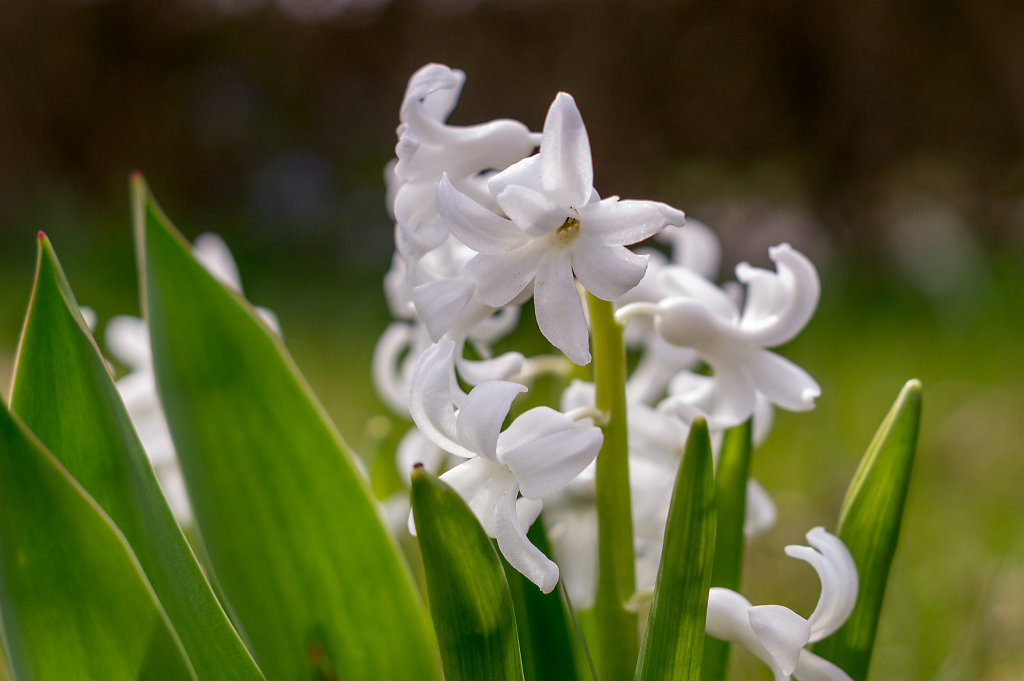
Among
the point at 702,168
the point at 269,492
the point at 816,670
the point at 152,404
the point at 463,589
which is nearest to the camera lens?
the point at 463,589

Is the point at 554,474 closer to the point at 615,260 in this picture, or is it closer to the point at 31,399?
the point at 615,260

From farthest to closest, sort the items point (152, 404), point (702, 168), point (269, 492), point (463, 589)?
point (702, 168)
point (152, 404)
point (269, 492)
point (463, 589)

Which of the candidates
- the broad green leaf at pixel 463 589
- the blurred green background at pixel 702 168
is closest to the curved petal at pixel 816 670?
the broad green leaf at pixel 463 589

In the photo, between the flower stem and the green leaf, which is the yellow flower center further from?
the green leaf

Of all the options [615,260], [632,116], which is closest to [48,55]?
[632,116]

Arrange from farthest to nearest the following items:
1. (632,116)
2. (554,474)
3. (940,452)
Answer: (632,116)
(940,452)
(554,474)

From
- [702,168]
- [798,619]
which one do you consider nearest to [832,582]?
[798,619]

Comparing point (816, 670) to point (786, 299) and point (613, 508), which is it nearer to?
point (613, 508)
